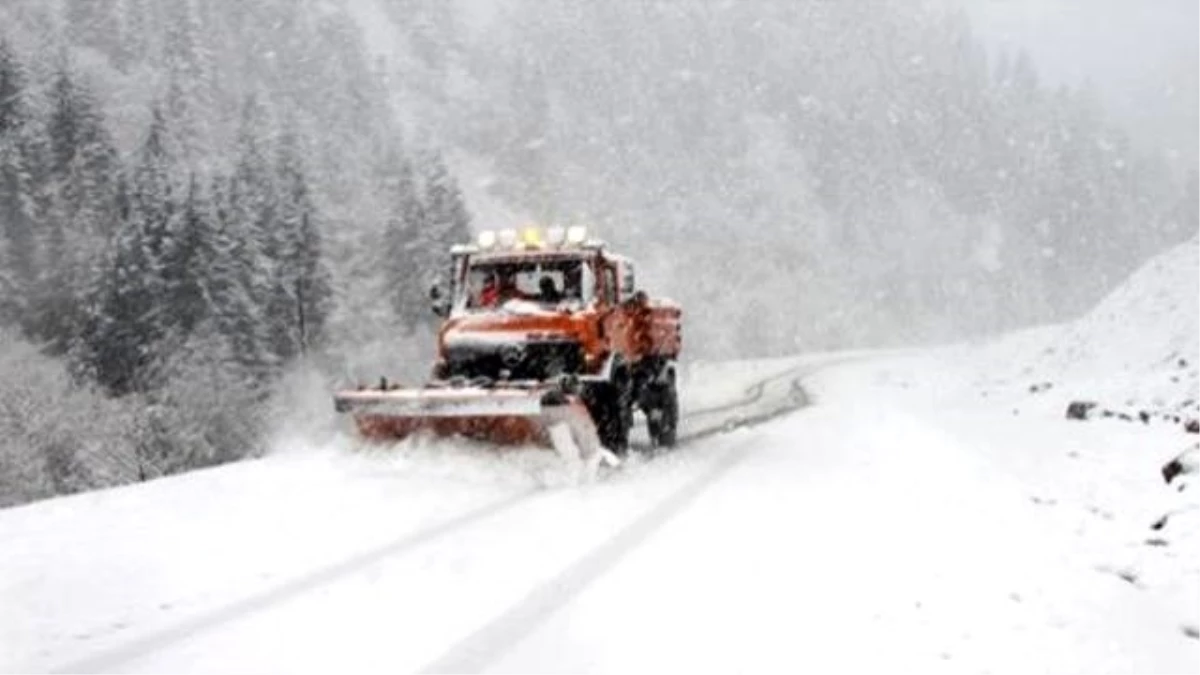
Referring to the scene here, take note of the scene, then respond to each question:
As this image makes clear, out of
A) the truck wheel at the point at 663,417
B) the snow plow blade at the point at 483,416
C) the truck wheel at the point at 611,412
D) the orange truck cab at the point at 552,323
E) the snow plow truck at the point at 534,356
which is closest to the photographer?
the snow plow blade at the point at 483,416

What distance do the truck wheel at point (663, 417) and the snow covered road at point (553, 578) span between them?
12.0ft

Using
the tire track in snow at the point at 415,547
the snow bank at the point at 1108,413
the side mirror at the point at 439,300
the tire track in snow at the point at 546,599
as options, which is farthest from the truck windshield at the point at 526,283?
the snow bank at the point at 1108,413

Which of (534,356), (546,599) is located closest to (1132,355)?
(534,356)

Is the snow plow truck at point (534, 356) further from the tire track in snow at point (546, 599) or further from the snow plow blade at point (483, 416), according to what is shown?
the tire track in snow at point (546, 599)

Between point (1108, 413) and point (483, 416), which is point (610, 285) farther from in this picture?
point (1108, 413)

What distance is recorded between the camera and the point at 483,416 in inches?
468

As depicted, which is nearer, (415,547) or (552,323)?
(415,547)

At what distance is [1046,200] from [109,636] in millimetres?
128627

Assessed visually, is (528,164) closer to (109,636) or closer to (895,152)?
(895,152)

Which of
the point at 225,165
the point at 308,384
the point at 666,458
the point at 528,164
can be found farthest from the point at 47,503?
the point at 528,164

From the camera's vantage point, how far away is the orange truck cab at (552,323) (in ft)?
43.0

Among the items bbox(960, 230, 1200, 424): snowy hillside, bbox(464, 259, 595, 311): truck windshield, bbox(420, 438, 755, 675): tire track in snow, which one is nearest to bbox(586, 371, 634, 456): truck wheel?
bbox(464, 259, 595, 311): truck windshield

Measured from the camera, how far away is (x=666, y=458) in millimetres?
14148

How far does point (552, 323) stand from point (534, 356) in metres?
0.39
